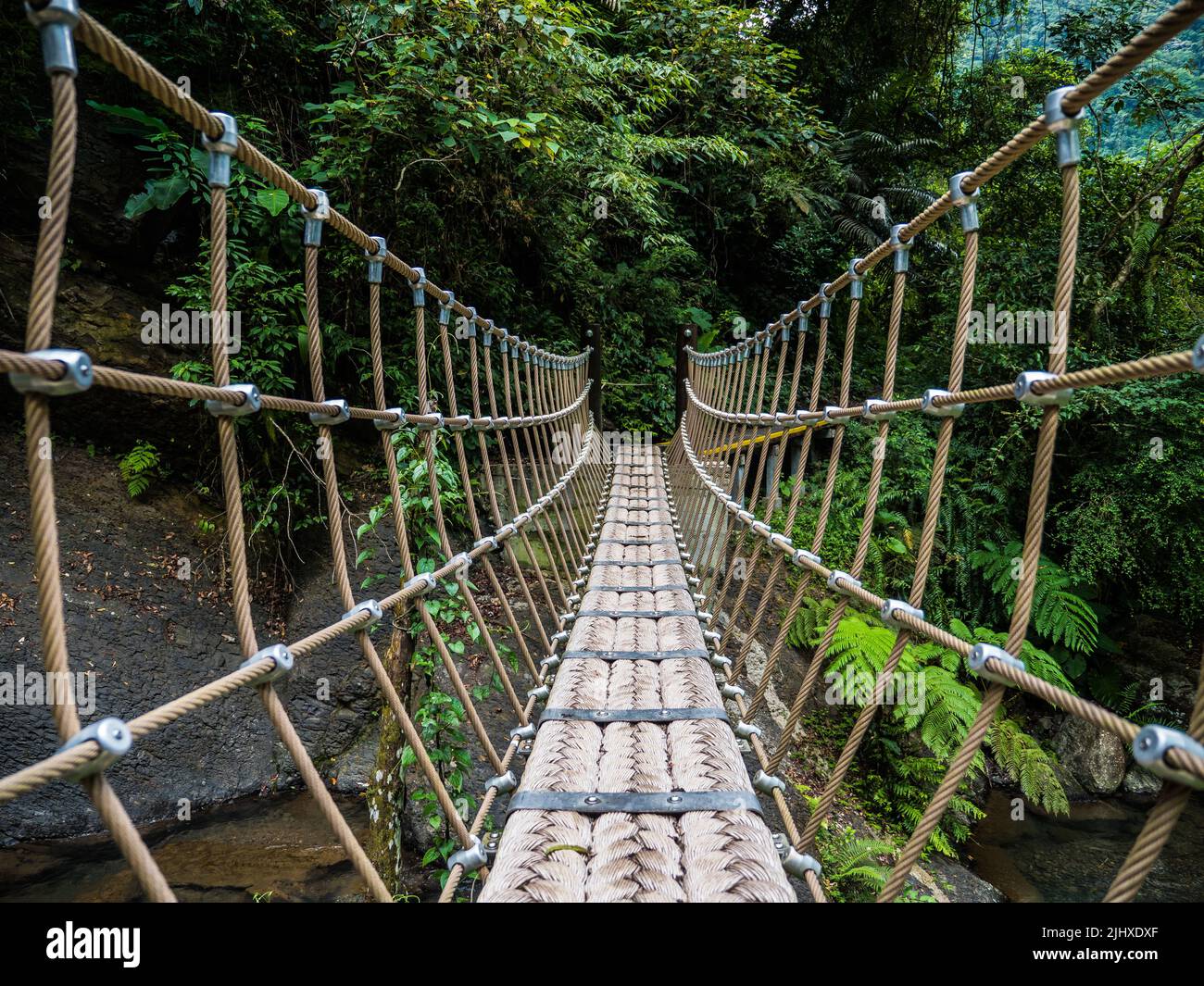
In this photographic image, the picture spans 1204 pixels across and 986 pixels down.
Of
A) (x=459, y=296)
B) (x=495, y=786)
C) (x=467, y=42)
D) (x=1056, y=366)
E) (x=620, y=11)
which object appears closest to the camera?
(x=1056, y=366)

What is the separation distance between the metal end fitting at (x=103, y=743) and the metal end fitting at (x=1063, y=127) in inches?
32.3

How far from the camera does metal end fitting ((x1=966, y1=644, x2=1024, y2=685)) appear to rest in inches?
21.4

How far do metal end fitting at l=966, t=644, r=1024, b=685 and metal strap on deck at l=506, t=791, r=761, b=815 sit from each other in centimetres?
35

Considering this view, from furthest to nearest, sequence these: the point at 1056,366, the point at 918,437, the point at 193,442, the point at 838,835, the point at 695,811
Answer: the point at 918,437
the point at 193,442
the point at 838,835
the point at 695,811
the point at 1056,366

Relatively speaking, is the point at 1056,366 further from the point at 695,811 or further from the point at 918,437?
the point at 918,437

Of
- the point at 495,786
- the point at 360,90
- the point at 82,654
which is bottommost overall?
the point at 82,654

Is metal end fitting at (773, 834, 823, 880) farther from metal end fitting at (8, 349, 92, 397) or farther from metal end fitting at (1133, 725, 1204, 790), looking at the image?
metal end fitting at (8, 349, 92, 397)

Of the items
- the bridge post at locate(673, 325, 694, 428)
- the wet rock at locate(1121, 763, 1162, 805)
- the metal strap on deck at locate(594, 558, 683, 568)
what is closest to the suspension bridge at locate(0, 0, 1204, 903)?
the metal strap on deck at locate(594, 558, 683, 568)

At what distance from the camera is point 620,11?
181 inches

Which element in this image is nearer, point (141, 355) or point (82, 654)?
point (82, 654)

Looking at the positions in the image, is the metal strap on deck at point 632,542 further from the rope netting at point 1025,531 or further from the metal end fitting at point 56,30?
the metal end fitting at point 56,30

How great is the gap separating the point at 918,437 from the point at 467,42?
296 cm

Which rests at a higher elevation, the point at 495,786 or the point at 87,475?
the point at 87,475
